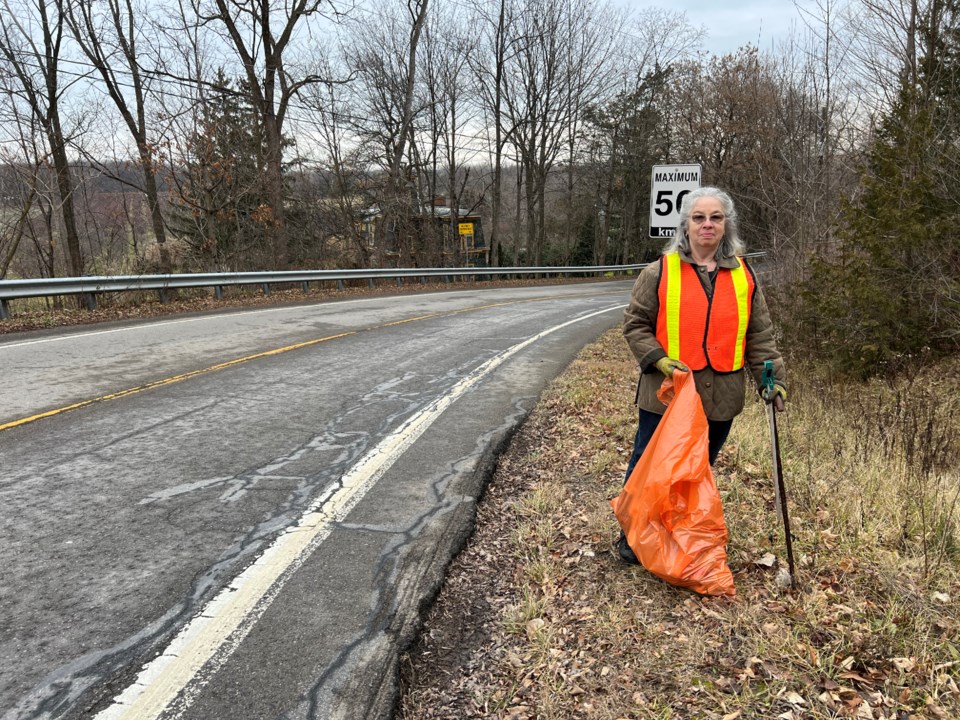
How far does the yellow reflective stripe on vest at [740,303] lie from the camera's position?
2982mm

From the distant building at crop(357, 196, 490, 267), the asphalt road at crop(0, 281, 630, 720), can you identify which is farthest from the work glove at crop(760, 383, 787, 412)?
the distant building at crop(357, 196, 490, 267)

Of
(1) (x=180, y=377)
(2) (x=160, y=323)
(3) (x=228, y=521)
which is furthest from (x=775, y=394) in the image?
(2) (x=160, y=323)

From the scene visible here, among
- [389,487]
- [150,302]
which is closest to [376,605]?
[389,487]

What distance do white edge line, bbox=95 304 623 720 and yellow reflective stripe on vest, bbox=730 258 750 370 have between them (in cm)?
246

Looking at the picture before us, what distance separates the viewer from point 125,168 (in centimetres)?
1986

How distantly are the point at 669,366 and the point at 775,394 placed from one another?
1.82 feet

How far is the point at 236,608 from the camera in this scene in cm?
279

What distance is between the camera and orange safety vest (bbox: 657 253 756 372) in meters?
2.96

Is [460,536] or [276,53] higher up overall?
[276,53]

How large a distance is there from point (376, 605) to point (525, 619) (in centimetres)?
72

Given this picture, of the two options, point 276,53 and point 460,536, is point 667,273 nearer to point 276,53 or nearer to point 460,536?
point 460,536

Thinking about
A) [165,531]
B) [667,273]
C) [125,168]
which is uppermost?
[125,168]

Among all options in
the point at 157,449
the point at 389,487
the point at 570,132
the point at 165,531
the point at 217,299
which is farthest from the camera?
the point at 570,132

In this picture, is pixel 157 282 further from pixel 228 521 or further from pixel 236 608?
pixel 236 608
